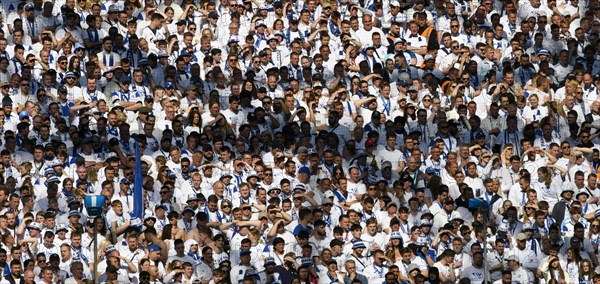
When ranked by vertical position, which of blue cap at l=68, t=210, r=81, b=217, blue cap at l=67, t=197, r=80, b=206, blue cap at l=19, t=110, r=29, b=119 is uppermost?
blue cap at l=19, t=110, r=29, b=119

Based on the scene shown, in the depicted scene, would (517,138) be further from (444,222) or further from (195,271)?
(195,271)

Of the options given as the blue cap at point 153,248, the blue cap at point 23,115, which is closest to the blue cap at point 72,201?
the blue cap at point 153,248

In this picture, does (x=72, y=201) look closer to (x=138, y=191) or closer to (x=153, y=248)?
(x=138, y=191)

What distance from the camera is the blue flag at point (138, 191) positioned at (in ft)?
137

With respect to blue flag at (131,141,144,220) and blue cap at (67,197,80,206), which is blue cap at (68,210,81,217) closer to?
blue cap at (67,197,80,206)

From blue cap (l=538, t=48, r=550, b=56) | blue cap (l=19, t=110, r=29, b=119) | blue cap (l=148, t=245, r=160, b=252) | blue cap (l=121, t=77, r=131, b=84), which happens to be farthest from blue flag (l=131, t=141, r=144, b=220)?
blue cap (l=538, t=48, r=550, b=56)

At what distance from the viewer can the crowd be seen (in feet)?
135

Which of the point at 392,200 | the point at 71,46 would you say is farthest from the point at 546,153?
the point at 71,46

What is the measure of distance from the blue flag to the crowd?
40 mm

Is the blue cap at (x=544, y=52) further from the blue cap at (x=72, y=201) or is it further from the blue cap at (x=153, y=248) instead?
the blue cap at (x=72, y=201)

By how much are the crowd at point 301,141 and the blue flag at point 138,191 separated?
0.13ft

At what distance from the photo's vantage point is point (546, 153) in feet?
145

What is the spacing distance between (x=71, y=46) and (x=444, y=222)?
834 cm

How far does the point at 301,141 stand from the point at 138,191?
358 centimetres
